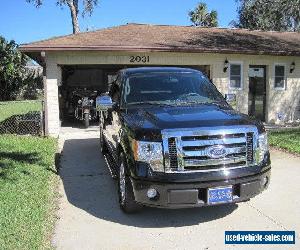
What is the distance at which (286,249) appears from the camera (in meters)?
4.77

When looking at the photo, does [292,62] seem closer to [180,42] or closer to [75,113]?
[180,42]

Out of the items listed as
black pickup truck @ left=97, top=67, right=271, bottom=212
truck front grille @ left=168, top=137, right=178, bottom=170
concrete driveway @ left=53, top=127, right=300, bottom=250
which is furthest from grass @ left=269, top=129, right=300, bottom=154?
truck front grille @ left=168, top=137, right=178, bottom=170

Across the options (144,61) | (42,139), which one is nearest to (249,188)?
(42,139)

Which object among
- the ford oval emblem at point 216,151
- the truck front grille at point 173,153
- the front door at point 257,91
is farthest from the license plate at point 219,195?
the front door at point 257,91

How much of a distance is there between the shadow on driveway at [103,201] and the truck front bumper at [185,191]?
0.55 meters

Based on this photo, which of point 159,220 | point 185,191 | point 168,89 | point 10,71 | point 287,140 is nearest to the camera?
point 185,191

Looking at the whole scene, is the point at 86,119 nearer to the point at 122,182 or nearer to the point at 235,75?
the point at 235,75

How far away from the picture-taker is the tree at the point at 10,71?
105ft

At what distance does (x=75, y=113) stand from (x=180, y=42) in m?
5.16

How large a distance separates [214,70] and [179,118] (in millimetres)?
10656

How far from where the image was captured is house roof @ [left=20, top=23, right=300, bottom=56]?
45.6ft

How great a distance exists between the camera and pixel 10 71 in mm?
31844

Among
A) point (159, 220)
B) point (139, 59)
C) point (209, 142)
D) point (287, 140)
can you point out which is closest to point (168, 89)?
point (209, 142)

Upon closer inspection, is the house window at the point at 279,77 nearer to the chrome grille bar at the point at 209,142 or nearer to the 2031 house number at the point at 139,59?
the 2031 house number at the point at 139,59
